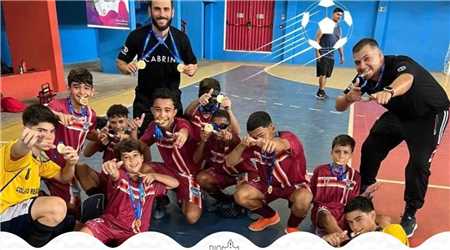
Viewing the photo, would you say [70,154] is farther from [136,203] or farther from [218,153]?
[218,153]

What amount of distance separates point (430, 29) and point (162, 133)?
1171 cm

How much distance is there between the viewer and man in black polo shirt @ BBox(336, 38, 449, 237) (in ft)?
7.80

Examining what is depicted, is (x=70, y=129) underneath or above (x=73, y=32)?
underneath

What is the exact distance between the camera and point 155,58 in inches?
119

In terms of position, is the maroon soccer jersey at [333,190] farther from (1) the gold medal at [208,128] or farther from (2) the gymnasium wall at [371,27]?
(2) the gymnasium wall at [371,27]

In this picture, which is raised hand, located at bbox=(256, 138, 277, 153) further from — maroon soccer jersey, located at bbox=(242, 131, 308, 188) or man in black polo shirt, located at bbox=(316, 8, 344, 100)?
man in black polo shirt, located at bbox=(316, 8, 344, 100)

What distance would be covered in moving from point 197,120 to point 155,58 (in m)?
0.61

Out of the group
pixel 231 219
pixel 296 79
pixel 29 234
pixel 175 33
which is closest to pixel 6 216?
pixel 29 234

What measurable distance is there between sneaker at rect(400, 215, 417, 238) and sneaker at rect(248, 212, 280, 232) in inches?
34.3

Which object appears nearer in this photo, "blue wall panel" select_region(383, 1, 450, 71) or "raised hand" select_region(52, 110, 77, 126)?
"raised hand" select_region(52, 110, 77, 126)

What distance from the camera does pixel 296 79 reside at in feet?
31.7

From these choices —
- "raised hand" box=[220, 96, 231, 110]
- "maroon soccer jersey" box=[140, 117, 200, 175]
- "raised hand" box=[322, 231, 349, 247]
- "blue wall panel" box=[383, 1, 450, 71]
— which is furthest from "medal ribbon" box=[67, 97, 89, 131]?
"blue wall panel" box=[383, 1, 450, 71]

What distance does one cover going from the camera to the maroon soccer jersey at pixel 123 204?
7.53ft

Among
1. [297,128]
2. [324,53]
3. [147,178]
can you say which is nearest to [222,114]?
[147,178]
